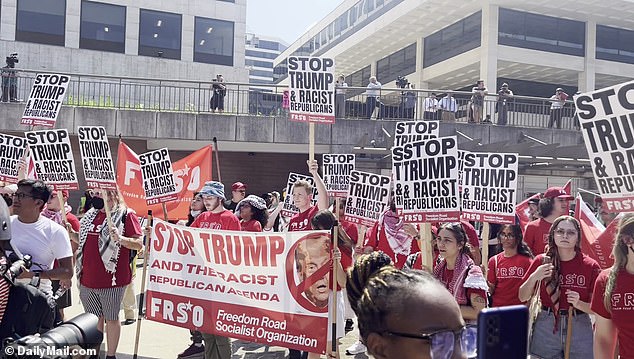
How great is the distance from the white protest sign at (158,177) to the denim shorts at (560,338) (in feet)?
14.9

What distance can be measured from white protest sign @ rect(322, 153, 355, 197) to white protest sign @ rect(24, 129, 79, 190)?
149 inches

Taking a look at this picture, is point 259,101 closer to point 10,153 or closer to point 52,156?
point 10,153

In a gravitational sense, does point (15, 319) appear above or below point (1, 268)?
below

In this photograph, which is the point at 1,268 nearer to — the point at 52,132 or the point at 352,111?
the point at 52,132

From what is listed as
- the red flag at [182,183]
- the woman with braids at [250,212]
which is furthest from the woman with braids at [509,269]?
the red flag at [182,183]

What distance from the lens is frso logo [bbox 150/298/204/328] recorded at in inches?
232

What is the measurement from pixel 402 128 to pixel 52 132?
14.2ft

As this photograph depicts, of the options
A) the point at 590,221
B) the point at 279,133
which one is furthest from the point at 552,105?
the point at 590,221

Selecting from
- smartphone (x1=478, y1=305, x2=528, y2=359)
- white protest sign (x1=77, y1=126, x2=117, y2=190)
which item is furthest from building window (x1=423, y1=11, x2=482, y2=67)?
smartphone (x1=478, y1=305, x2=528, y2=359)

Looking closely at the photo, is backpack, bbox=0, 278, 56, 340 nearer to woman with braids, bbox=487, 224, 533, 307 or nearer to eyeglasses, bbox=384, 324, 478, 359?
eyeglasses, bbox=384, 324, 478, 359

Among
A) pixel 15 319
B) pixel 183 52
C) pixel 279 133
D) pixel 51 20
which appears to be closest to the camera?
pixel 15 319

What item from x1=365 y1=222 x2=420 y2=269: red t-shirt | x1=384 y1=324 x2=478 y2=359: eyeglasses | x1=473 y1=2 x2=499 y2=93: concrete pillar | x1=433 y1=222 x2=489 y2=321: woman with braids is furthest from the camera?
x1=473 y1=2 x2=499 y2=93: concrete pillar

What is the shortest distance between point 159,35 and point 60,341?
24.6 m

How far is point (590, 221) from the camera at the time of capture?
7.32 metres
